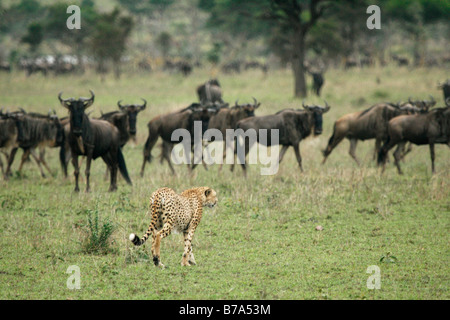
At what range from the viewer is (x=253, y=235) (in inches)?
321

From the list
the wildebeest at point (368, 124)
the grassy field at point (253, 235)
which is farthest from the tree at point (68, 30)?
the wildebeest at point (368, 124)

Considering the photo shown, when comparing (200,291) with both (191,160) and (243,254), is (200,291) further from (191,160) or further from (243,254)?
(191,160)

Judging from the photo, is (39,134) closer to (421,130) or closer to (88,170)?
(88,170)

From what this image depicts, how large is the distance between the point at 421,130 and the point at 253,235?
5928mm

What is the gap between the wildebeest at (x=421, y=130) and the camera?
40.7 ft

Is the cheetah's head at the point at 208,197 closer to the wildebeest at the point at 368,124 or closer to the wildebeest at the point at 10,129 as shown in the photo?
the wildebeest at the point at 10,129

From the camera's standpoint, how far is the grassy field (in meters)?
6.11

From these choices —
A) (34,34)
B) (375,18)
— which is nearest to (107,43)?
(34,34)

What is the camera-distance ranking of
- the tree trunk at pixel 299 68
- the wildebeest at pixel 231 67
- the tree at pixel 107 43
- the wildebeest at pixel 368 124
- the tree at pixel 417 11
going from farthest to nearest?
the tree at pixel 417 11, the wildebeest at pixel 231 67, the tree at pixel 107 43, the tree trunk at pixel 299 68, the wildebeest at pixel 368 124

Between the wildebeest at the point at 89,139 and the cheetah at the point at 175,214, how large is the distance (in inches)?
178

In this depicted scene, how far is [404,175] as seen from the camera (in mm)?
12523
